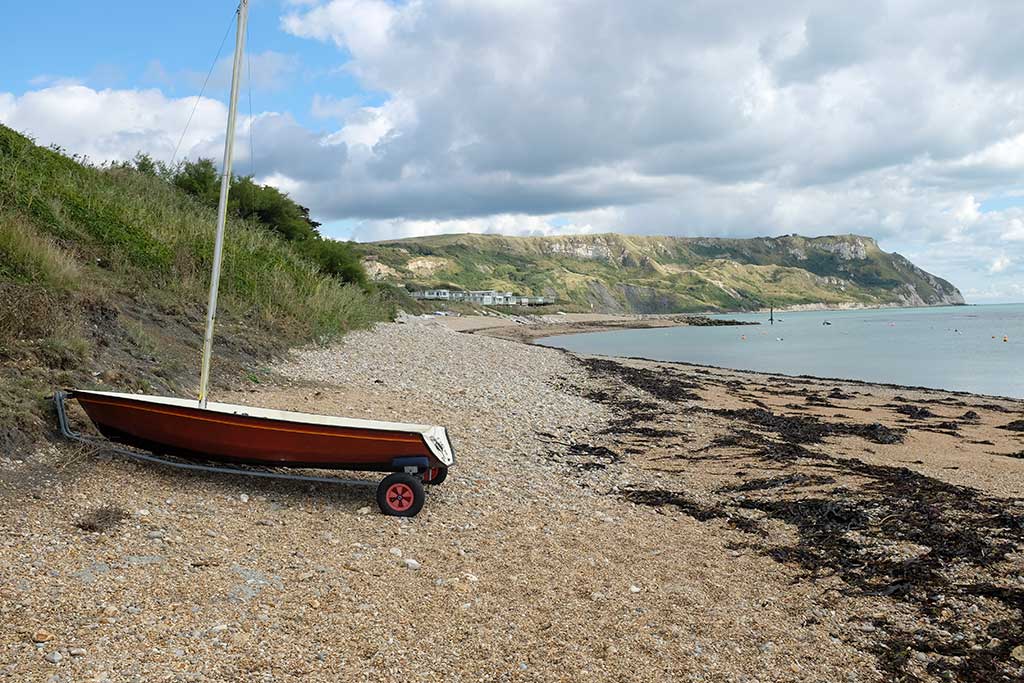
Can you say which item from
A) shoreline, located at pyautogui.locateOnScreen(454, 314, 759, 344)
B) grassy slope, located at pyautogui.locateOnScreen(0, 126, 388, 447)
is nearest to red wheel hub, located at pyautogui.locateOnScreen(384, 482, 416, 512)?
grassy slope, located at pyautogui.locateOnScreen(0, 126, 388, 447)

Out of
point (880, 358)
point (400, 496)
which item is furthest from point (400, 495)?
point (880, 358)

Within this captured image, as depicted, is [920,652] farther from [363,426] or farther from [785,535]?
[363,426]

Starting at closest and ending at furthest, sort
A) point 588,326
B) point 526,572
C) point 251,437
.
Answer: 1. point 526,572
2. point 251,437
3. point 588,326

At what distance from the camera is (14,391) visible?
7.84m

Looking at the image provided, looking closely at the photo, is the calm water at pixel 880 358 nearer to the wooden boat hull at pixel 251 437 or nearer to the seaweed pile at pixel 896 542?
the seaweed pile at pixel 896 542

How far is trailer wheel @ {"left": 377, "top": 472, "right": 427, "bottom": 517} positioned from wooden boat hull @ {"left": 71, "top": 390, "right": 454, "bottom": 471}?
6.6 inches

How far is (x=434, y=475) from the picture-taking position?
26.8 ft

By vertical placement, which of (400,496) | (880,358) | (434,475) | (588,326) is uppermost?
(880,358)

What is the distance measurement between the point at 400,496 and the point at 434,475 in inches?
25.9

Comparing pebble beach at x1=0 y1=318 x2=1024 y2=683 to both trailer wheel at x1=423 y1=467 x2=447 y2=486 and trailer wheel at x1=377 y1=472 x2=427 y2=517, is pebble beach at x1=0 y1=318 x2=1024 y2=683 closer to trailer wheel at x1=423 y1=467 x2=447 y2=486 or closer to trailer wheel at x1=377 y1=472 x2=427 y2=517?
trailer wheel at x1=377 y1=472 x2=427 y2=517

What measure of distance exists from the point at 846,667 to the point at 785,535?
312 centimetres

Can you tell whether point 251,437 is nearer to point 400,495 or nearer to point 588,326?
point 400,495

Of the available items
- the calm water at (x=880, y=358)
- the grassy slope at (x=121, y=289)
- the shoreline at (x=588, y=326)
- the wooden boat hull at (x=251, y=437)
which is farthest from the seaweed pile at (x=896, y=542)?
the shoreline at (x=588, y=326)

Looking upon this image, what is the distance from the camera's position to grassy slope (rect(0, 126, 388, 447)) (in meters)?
9.38
